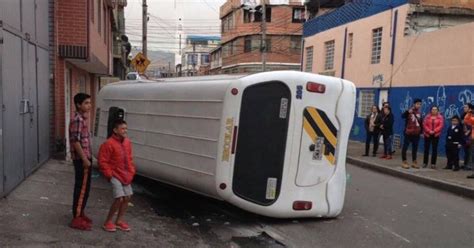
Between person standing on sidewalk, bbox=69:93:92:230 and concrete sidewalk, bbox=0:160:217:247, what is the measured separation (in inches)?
7.1

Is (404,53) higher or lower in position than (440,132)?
higher

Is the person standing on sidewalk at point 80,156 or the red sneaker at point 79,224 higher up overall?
the person standing on sidewalk at point 80,156

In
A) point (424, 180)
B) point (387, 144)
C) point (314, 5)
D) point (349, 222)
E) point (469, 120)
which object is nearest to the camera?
point (349, 222)

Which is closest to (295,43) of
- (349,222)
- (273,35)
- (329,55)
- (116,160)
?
(273,35)

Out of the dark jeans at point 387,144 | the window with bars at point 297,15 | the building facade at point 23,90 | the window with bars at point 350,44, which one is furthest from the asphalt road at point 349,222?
the window with bars at point 297,15

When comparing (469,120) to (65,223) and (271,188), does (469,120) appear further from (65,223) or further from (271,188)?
(65,223)

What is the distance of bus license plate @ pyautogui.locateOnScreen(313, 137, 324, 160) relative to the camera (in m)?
7.21

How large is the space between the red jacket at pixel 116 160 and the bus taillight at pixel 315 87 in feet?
8.19

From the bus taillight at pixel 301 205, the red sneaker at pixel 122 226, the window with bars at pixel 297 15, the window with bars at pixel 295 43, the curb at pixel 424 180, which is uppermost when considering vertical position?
the window with bars at pixel 297 15

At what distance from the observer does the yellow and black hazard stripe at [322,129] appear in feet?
23.2

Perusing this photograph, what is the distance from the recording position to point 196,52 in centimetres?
10594

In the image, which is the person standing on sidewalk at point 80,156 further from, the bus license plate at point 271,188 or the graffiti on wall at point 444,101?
the graffiti on wall at point 444,101

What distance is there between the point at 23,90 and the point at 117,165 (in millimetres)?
3061

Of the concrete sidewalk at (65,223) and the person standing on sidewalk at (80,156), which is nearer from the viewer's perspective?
the concrete sidewalk at (65,223)
